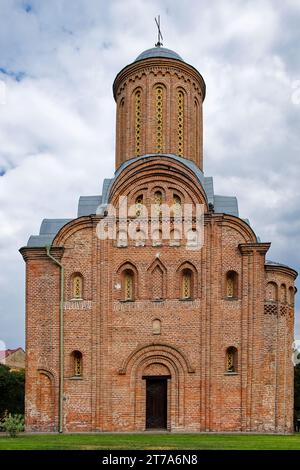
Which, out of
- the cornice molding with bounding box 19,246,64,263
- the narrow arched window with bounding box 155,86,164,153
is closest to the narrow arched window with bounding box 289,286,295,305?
the narrow arched window with bounding box 155,86,164,153

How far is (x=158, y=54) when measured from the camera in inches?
1025

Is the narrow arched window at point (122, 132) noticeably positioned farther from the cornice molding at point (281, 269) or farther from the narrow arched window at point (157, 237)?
the cornice molding at point (281, 269)

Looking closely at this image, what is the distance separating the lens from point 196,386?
21547mm

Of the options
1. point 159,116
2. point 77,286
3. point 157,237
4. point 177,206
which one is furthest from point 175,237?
point 159,116

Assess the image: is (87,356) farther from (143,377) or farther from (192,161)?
Answer: (192,161)

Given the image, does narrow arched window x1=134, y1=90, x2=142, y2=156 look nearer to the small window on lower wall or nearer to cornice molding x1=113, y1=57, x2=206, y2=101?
cornice molding x1=113, y1=57, x2=206, y2=101

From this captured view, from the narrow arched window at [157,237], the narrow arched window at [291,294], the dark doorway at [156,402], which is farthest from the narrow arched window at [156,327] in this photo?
the narrow arched window at [291,294]

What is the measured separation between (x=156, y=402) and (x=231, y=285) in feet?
16.4

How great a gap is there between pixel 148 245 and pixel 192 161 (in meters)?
4.82

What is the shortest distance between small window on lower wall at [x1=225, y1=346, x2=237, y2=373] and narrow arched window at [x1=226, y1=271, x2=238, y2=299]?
188 centimetres

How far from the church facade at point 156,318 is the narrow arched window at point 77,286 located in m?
0.04

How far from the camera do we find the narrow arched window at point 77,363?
2211 centimetres

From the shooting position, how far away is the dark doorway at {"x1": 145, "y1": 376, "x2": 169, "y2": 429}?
2180 cm

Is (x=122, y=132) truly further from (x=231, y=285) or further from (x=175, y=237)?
(x=231, y=285)
